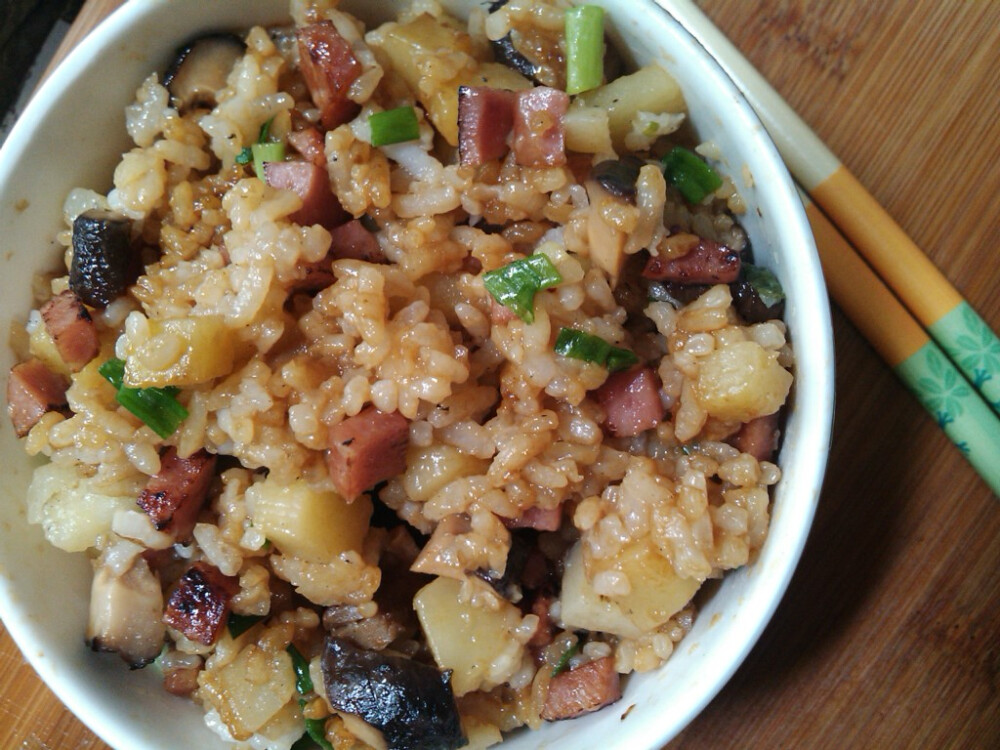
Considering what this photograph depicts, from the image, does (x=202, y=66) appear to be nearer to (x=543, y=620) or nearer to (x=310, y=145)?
(x=310, y=145)

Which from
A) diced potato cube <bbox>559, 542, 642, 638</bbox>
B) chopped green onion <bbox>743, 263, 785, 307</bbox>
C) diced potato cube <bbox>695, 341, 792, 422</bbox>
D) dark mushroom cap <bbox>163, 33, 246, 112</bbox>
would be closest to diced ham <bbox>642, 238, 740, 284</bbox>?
chopped green onion <bbox>743, 263, 785, 307</bbox>

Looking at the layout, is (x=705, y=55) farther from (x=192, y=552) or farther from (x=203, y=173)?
(x=192, y=552)

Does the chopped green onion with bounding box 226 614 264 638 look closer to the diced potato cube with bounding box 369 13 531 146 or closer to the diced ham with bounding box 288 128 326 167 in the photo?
the diced ham with bounding box 288 128 326 167

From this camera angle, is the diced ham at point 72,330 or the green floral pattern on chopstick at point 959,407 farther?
the green floral pattern on chopstick at point 959,407

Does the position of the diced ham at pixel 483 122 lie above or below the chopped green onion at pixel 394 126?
above

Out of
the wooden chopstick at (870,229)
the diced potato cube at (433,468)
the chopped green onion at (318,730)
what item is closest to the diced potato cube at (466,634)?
the diced potato cube at (433,468)

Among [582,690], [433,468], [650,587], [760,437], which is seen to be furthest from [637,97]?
[582,690]

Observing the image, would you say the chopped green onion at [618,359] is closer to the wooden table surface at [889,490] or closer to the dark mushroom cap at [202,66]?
the wooden table surface at [889,490]
